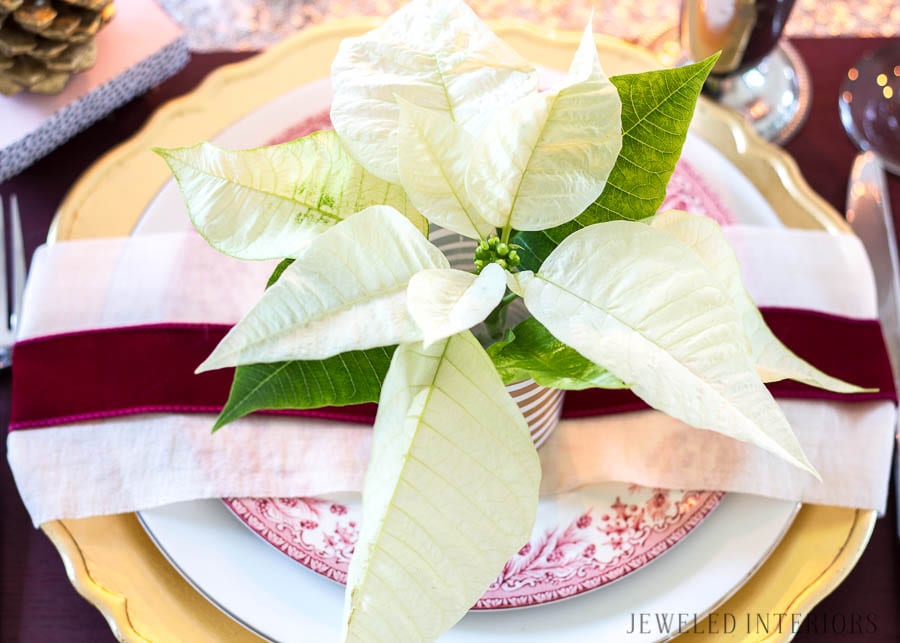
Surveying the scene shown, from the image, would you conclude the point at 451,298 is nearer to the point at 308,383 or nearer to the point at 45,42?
the point at 308,383

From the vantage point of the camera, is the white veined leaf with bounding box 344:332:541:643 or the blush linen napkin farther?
the blush linen napkin

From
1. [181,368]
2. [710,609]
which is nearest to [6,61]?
[181,368]

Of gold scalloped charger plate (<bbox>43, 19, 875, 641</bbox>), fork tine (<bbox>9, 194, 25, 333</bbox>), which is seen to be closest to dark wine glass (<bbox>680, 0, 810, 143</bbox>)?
gold scalloped charger plate (<bbox>43, 19, 875, 641</bbox>)

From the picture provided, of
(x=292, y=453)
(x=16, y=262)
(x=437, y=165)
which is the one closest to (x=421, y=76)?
(x=437, y=165)

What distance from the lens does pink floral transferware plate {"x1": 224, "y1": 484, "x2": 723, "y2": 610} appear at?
0.31 m

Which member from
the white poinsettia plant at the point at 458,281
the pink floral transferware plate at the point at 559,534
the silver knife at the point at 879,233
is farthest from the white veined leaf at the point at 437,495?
the silver knife at the point at 879,233

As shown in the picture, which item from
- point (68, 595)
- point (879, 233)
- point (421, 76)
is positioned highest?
point (421, 76)

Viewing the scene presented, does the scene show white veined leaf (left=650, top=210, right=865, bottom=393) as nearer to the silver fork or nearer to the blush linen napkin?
the blush linen napkin

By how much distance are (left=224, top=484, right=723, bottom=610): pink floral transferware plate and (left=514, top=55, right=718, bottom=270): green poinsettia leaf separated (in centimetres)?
13

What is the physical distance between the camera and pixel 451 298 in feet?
0.68

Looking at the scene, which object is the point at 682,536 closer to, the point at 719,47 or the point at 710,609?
Result: the point at 710,609

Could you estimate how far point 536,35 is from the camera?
0.47 meters

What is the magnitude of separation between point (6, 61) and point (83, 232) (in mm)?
109

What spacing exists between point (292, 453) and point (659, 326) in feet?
0.62
